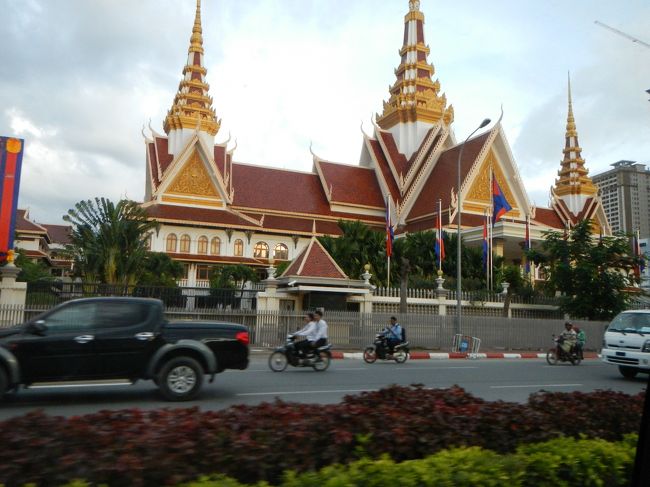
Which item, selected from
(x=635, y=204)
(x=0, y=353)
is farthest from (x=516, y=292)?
(x=0, y=353)

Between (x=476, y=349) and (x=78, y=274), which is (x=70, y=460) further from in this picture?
(x=78, y=274)

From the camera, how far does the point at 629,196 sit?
1476 inches

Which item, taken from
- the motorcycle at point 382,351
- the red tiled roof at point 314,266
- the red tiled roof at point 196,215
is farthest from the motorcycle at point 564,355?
the red tiled roof at point 196,215

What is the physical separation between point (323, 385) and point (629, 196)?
112ft

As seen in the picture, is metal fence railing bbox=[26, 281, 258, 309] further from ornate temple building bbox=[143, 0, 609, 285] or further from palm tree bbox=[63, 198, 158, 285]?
ornate temple building bbox=[143, 0, 609, 285]

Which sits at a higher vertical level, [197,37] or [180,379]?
[197,37]

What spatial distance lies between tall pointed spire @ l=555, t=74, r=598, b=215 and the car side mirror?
5710cm

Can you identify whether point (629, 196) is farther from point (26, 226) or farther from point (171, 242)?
point (26, 226)

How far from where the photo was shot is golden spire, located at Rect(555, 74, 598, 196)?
5819 centimetres

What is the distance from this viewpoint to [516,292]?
25984 millimetres

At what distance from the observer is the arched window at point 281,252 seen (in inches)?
1665

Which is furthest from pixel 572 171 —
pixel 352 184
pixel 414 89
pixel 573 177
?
pixel 352 184

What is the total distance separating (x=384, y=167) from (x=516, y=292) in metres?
24.2

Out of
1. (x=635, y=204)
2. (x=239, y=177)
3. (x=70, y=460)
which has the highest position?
(x=239, y=177)
